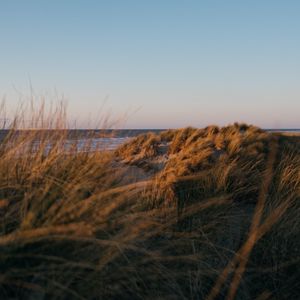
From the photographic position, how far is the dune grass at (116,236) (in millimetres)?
2562

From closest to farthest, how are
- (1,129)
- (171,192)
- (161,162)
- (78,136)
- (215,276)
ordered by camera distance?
(215,276), (1,129), (78,136), (171,192), (161,162)

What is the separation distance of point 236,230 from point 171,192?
0.83 meters

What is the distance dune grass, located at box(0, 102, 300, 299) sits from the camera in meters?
2.56

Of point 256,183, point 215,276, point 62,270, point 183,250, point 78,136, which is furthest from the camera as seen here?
point 256,183

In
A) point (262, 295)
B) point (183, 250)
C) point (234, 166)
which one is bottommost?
point (262, 295)

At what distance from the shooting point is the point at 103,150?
13.9 feet

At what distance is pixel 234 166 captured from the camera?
20.2ft

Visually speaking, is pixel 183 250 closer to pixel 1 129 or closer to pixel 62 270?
pixel 62 270

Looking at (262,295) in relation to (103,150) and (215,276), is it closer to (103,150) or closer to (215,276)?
(215,276)

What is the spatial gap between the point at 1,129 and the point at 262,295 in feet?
8.07

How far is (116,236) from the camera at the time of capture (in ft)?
9.66

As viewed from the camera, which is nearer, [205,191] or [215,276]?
[215,276]

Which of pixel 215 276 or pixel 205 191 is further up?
pixel 205 191

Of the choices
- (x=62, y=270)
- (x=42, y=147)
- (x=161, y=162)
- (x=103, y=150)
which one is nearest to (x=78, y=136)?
(x=103, y=150)
